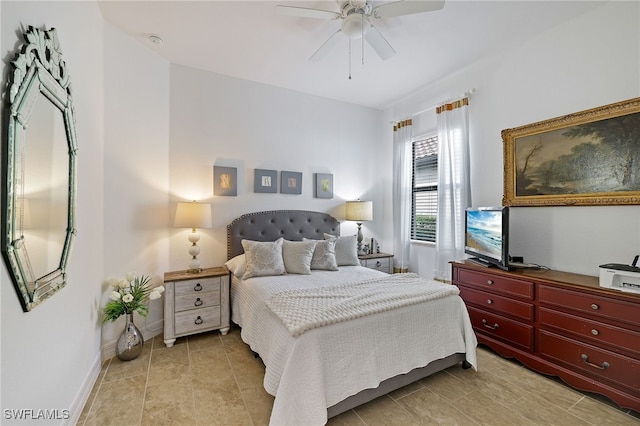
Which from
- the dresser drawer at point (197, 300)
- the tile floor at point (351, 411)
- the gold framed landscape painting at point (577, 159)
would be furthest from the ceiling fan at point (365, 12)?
the tile floor at point (351, 411)

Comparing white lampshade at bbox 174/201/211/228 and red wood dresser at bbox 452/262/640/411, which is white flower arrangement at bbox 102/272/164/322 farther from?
red wood dresser at bbox 452/262/640/411

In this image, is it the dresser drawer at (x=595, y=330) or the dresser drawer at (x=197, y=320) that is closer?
the dresser drawer at (x=595, y=330)

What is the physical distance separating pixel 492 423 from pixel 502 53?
341 centimetres

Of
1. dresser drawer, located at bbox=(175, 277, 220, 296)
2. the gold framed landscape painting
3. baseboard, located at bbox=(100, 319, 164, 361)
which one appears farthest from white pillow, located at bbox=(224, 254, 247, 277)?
the gold framed landscape painting

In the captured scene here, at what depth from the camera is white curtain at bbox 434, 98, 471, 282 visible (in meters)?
3.21

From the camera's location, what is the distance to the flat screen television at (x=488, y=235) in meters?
2.47

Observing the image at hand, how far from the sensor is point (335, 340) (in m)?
1.66

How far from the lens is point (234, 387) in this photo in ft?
6.79

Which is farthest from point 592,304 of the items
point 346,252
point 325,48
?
point 325,48

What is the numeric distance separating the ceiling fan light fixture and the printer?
255 centimetres

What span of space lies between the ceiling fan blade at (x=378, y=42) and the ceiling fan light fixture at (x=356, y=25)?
0.13ft

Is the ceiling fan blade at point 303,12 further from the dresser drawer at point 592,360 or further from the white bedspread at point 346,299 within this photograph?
the dresser drawer at point 592,360

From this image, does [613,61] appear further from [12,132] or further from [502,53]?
[12,132]

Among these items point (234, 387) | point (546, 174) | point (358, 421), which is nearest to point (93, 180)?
point (234, 387)
